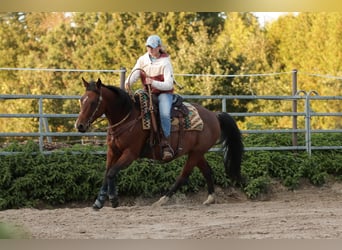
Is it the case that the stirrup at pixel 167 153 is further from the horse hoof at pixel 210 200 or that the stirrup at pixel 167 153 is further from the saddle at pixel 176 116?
the horse hoof at pixel 210 200

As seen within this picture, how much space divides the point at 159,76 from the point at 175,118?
1.82ft

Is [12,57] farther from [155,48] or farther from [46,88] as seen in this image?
[155,48]

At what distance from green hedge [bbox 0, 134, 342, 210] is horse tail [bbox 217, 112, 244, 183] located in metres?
0.62

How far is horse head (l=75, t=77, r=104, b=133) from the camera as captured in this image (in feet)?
20.0

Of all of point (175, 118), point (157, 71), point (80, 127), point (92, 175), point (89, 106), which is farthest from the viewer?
point (92, 175)

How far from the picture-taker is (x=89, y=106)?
20.3 ft

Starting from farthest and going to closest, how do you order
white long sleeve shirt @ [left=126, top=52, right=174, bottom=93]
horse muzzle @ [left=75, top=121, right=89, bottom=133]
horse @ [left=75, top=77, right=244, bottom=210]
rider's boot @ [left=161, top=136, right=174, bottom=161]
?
rider's boot @ [left=161, top=136, right=174, bottom=161] < white long sleeve shirt @ [left=126, top=52, right=174, bottom=93] < horse @ [left=75, top=77, right=244, bottom=210] < horse muzzle @ [left=75, top=121, right=89, bottom=133]

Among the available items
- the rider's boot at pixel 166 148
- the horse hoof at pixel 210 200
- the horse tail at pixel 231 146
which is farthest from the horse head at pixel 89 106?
the horse tail at pixel 231 146

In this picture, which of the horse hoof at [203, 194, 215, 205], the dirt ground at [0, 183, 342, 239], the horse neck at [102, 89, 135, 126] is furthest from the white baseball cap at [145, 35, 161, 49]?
the horse hoof at [203, 194, 215, 205]

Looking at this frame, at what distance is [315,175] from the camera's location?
9109mm

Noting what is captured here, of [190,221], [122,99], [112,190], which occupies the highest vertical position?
[122,99]

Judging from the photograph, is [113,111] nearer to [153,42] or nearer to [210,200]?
[153,42]

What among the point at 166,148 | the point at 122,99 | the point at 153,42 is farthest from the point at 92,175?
the point at 153,42

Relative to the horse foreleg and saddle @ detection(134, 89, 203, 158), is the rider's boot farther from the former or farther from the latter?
the horse foreleg
